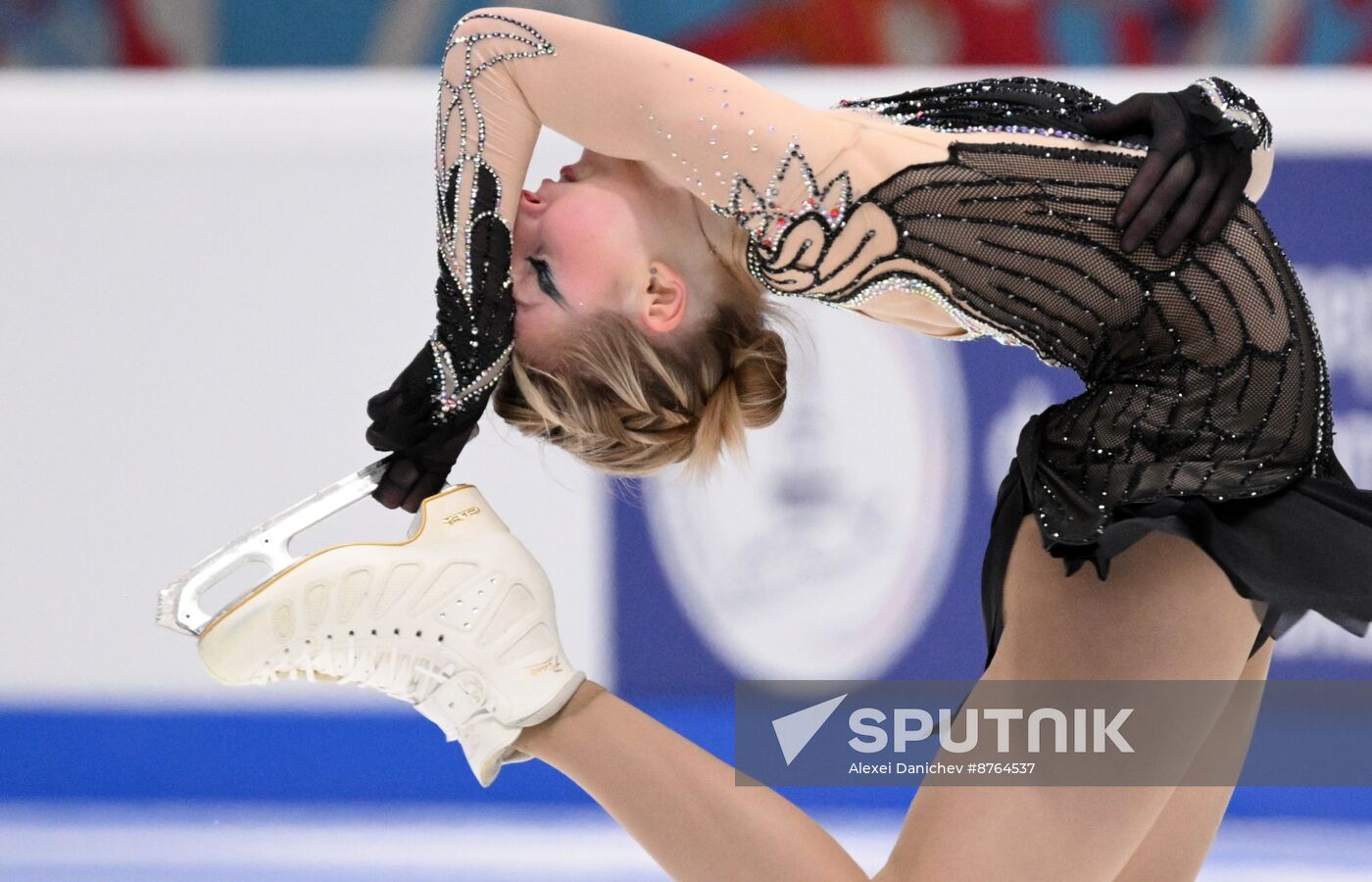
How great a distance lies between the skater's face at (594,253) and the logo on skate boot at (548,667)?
36 cm

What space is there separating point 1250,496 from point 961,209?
443 mm

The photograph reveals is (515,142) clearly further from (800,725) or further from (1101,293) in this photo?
(800,725)

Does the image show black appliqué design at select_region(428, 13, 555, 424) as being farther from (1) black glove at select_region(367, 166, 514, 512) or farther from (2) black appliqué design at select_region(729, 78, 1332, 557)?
(2) black appliqué design at select_region(729, 78, 1332, 557)

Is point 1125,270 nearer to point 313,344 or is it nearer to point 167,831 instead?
point 313,344

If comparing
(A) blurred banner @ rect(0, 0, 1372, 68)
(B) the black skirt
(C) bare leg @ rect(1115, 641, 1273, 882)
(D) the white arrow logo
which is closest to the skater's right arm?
(B) the black skirt

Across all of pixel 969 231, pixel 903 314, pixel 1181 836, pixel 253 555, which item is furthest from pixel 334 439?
pixel 1181 836

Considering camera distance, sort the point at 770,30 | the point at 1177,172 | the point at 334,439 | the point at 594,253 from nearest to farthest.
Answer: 1. the point at 1177,172
2. the point at 594,253
3. the point at 334,439
4. the point at 770,30

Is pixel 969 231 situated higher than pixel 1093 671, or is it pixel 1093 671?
pixel 969 231

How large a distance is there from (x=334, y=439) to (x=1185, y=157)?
5.43 feet

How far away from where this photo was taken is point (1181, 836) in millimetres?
1818

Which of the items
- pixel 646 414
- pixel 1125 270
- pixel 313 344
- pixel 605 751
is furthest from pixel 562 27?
pixel 313 344

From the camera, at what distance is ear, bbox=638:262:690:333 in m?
1.64

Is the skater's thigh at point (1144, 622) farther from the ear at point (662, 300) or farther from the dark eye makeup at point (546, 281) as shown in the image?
the dark eye makeup at point (546, 281)

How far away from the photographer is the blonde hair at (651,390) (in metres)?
1.67
